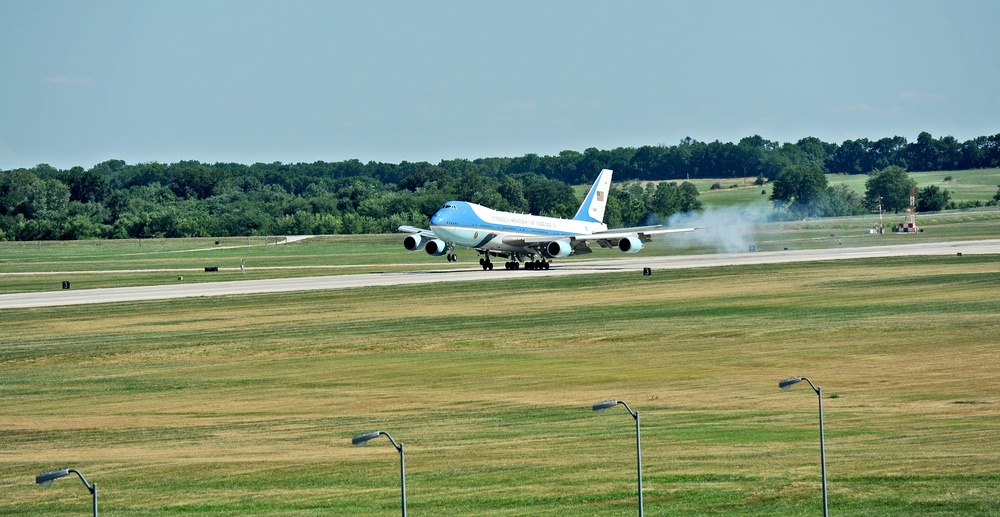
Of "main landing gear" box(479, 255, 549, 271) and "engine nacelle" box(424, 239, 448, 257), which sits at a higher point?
"engine nacelle" box(424, 239, 448, 257)

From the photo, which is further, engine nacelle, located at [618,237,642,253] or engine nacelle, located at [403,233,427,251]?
engine nacelle, located at [403,233,427,251]

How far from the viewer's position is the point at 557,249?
3880 inches

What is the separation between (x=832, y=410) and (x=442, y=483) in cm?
1300

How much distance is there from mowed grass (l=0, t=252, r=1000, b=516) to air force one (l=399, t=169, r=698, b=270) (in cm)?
2442

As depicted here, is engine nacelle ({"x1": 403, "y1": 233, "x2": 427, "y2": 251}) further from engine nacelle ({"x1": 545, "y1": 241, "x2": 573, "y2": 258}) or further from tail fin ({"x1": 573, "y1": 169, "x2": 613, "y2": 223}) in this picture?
tail fin ({"x1": 573, "y1": 169, "x2": 613, "y2": 223})

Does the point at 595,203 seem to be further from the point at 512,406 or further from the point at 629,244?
the point at 512,406

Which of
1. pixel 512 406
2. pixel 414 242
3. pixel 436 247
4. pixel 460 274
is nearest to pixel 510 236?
pixel 460 274

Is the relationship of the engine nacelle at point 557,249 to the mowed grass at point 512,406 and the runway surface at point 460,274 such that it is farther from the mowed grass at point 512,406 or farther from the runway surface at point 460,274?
the mowed grass at point 512,406

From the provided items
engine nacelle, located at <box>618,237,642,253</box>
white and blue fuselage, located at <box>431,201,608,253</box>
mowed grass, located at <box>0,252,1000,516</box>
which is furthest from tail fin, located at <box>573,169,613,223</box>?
mowed grass, located at <box>0,252,1000,516</box>

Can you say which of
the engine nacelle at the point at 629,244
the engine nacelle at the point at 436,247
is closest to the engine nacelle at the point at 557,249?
the engine nacelle at the point at 629,244

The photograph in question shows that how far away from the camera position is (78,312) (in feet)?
234

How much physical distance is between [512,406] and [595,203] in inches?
2900

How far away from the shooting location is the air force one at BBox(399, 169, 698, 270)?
9444 cm

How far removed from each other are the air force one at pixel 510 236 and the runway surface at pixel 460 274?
68.0 inches
